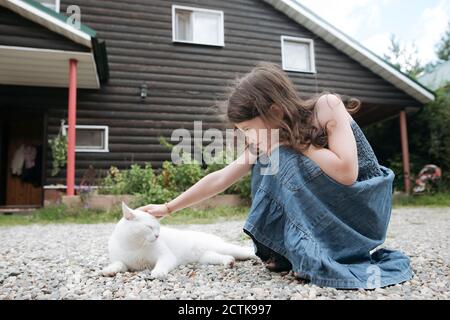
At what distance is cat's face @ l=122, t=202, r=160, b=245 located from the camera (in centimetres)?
191

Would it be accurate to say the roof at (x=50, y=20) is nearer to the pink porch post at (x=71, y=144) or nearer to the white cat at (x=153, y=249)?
the pink porch post at (x=71, y=144)

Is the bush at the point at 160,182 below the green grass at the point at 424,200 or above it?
above

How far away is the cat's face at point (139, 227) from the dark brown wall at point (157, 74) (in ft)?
16.7

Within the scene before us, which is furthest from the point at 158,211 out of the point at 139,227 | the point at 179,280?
the point at 179,280

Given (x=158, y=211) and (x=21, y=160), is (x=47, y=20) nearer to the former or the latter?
(x=21, y=160)

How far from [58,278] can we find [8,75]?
6.01 meters

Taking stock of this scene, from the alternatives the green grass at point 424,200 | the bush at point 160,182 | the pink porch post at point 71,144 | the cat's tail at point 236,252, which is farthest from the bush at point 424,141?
the cat's tail at point 236,252

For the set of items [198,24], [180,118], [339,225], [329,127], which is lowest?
[339,225]

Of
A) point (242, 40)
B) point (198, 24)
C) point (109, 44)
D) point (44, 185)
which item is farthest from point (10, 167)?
point (242, 40)

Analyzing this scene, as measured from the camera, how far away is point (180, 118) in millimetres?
8070

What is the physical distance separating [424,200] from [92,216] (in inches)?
251

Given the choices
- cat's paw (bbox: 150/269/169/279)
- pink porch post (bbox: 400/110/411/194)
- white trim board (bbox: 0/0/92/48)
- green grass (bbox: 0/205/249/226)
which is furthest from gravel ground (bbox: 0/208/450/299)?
pink porch post (bbox: 400/110/411/194)

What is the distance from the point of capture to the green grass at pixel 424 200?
737 centimetres
